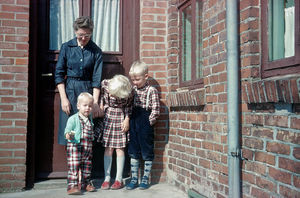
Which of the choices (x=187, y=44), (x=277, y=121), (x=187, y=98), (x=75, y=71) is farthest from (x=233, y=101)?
(x=75, y=71)

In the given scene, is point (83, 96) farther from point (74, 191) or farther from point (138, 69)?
point (74, 191)

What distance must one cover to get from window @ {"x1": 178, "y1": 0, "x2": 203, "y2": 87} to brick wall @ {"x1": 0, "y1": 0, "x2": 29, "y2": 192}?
189 cm

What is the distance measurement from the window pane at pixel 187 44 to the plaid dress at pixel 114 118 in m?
0.76

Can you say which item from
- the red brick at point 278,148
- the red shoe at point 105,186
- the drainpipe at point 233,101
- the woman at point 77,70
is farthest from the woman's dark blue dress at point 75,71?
the red brick at point 278,148

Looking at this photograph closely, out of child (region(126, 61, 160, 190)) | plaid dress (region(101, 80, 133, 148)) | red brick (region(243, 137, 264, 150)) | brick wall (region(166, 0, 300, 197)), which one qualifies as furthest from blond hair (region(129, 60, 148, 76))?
red brick (region(243, 137, 264, 150))

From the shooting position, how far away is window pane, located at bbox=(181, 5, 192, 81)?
423 cm

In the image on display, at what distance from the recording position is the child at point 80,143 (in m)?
3.85

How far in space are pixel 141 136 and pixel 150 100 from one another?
1.47 ft

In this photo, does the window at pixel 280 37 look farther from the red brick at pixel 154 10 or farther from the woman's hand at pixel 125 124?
the red brick at pixel 154 10

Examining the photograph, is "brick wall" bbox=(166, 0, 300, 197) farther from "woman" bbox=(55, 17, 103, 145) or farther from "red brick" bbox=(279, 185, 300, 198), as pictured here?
"woman" bbox=(55, 17, 103, 145)

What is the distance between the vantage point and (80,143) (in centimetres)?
395

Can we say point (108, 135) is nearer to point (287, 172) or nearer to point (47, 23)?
point (47, 23)

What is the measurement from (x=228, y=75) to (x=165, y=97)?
5.70 ft

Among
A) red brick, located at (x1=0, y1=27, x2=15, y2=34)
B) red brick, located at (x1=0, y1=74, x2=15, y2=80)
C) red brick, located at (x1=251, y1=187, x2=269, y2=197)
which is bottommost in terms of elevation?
red brick, located at (x1=251, y1=187, x2=269, y2=197)
